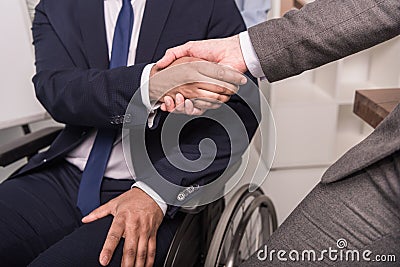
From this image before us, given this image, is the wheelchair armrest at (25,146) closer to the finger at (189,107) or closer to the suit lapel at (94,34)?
the suit lapel at (94,34)

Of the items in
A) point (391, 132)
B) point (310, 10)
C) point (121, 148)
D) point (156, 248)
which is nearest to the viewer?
point (391, 132)

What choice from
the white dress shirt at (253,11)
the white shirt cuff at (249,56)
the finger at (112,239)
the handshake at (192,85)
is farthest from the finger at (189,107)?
the white dress shirt at (253,11)

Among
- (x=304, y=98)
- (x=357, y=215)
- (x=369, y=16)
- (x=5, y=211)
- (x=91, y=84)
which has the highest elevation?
(x=369, y=16)

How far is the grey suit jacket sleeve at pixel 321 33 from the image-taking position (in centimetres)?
72

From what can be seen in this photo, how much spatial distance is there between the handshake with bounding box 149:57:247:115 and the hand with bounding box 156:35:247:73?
0.6 inches

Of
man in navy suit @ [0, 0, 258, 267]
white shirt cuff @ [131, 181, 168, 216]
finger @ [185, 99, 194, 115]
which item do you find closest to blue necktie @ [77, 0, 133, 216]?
man in navy suit @ [0, 0, 258, 267]

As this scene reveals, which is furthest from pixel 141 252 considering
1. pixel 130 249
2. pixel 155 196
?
pixel 155 196

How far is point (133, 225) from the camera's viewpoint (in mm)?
895

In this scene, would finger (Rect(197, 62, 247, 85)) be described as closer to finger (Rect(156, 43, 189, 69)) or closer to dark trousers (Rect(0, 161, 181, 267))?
finger (Rect(156, 43, 189, 69))

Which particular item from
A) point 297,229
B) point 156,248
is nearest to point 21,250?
point 156,248

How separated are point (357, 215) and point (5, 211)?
72 centimetres

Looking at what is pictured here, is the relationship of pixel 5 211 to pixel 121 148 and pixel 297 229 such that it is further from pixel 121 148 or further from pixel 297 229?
pixel 297 229

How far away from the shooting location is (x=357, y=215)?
0.68 metres

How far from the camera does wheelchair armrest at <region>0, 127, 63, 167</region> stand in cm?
113
